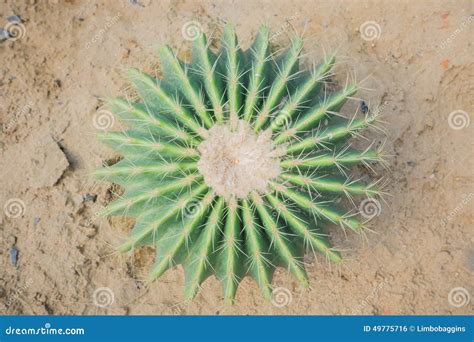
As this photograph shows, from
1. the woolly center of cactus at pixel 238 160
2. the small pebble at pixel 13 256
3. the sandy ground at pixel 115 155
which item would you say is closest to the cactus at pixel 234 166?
the woolly center of cactus at pixel 238 160

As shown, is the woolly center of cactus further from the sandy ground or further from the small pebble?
the small pebble

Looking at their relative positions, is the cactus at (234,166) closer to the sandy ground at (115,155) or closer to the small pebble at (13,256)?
the sandy ground at (115,155)

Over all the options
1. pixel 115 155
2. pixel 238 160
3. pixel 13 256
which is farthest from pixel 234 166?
pixel 13 256

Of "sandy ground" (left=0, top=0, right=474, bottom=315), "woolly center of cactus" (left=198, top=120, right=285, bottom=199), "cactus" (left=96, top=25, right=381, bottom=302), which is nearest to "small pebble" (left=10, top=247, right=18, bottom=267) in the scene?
"sandy ground" (left=0, top=0, right=474, bottom=315)

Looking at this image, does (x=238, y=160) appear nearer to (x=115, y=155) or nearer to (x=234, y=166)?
(x=234, y=166)

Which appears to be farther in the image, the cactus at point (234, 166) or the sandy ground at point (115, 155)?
the sandy ground at point (115, 155)

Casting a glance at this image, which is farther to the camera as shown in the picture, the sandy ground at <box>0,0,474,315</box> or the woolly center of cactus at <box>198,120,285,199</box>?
the sandy ground at <box>0,0,474,315</box>
